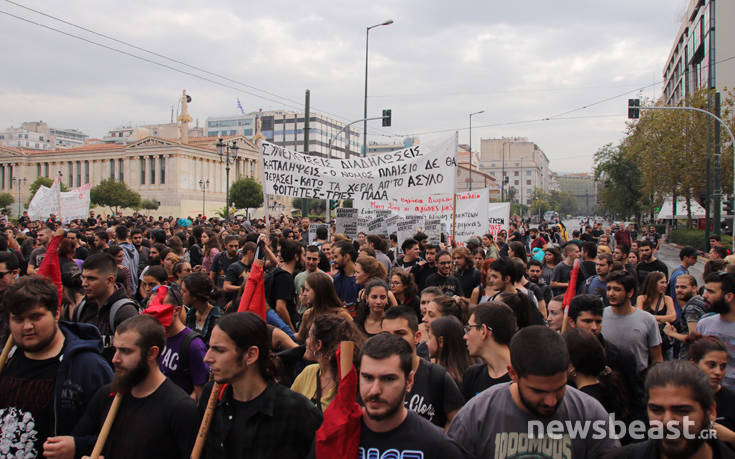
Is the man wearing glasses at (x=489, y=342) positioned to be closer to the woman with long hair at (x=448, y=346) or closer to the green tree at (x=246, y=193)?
the woman with long hair at (x=448, y=346)

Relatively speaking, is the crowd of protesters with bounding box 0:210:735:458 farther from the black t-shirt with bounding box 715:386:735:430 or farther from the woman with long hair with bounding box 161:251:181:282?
the woman with long hair with bounding box 161:251:181:282

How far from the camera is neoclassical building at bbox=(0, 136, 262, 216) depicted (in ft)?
294

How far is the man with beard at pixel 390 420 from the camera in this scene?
93.0 inches

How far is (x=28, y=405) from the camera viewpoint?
3.17 meters

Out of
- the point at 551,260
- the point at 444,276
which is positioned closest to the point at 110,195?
the point at 551,260

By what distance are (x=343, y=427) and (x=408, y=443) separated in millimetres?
280

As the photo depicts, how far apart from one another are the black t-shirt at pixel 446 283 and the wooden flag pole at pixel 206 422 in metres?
4.49

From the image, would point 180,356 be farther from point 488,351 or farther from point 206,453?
point 488,351

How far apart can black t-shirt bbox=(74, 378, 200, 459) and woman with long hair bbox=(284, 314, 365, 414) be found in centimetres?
69

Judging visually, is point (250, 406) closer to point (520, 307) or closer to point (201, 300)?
point (201, 300)

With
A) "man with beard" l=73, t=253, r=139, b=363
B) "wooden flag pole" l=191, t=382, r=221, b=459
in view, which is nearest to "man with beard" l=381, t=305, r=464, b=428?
"wooden flag pole" l=191, t=382, r=221, b=459

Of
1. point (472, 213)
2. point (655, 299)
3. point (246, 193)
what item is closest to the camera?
point (655, 299)

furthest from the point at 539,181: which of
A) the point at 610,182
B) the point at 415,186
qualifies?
the point at 415,186

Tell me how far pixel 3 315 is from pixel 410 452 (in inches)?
144
